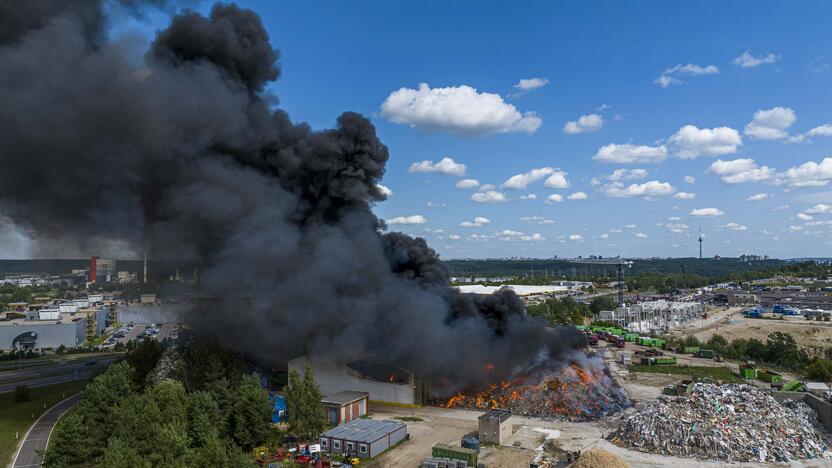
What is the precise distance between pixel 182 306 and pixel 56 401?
50.2 feet

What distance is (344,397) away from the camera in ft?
158

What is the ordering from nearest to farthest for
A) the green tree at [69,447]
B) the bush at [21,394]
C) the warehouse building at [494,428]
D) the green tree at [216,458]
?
the green tree at [216,458]
the green tree at [69,447]
the warehouse building at [494,428]
the bush at [21,394]

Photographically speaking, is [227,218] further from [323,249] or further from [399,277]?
[399,277]

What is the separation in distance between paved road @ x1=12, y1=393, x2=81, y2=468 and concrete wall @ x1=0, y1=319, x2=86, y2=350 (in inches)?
2001

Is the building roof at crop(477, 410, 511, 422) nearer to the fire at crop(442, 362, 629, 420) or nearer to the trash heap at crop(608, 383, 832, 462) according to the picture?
the fire at crop(442, 362, 629, 420)

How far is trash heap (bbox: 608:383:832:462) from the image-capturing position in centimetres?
3603

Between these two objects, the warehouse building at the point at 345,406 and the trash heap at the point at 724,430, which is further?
the warehouse building at the point at 345,406

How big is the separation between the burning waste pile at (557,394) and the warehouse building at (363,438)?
464 inches

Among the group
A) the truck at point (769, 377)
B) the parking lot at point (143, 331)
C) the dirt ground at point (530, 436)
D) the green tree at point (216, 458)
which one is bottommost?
the parking lot at point (143, 331)

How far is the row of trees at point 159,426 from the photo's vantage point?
30234 millimetres

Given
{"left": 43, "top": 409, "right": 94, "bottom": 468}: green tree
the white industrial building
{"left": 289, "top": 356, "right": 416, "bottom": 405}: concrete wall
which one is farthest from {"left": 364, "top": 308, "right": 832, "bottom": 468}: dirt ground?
the white industrial building

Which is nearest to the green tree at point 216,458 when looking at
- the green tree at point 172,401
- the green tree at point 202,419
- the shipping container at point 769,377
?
the green tree at point 202,419

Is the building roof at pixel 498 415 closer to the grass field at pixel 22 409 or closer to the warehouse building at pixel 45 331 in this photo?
the grass field at pixel 22 409

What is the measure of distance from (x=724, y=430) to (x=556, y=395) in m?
14.2
